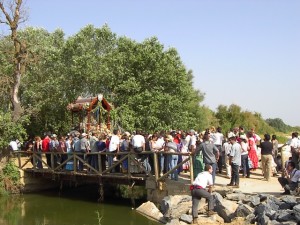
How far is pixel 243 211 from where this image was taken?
10500mm

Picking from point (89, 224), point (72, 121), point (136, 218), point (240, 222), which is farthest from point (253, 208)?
point (72, 121)

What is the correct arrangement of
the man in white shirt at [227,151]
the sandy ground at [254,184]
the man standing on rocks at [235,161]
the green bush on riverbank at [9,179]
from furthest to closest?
1. the green bush on riverbank at [9,179]
2. the man in white shirt at [227,151]
3. the man standing on rocks at [235,161]
4. the sandy ground at [254,184]

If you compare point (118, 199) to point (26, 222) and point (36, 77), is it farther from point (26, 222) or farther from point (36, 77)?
point (36, 77)

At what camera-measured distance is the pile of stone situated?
31.4 feet

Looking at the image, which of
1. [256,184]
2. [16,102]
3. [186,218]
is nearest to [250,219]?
[186,218]

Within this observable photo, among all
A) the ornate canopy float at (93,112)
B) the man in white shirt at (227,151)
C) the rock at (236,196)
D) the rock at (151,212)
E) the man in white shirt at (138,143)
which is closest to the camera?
the rock at (236,196)

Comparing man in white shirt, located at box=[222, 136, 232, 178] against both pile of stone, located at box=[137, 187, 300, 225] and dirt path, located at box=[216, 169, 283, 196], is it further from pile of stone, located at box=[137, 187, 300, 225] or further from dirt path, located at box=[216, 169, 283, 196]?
pile of stone, located at box=[137, 187, 300, 225]

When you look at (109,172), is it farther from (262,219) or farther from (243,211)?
(262,219)

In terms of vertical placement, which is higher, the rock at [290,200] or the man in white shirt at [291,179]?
the man in white shirt at [291,179]

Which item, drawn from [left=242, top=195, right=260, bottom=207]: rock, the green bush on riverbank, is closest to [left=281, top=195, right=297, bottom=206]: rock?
[left=242, top=195, right=260, bottom=207]: rock

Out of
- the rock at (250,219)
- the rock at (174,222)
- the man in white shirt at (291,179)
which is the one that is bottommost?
the rock at (174,222)

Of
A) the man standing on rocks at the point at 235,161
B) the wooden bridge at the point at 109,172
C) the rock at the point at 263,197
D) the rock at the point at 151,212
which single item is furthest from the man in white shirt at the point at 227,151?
the rock at the point at 151,212

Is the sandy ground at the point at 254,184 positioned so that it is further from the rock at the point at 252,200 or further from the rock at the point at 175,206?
the rock at the point at 175,206

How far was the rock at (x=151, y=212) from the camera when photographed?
41.1ft
